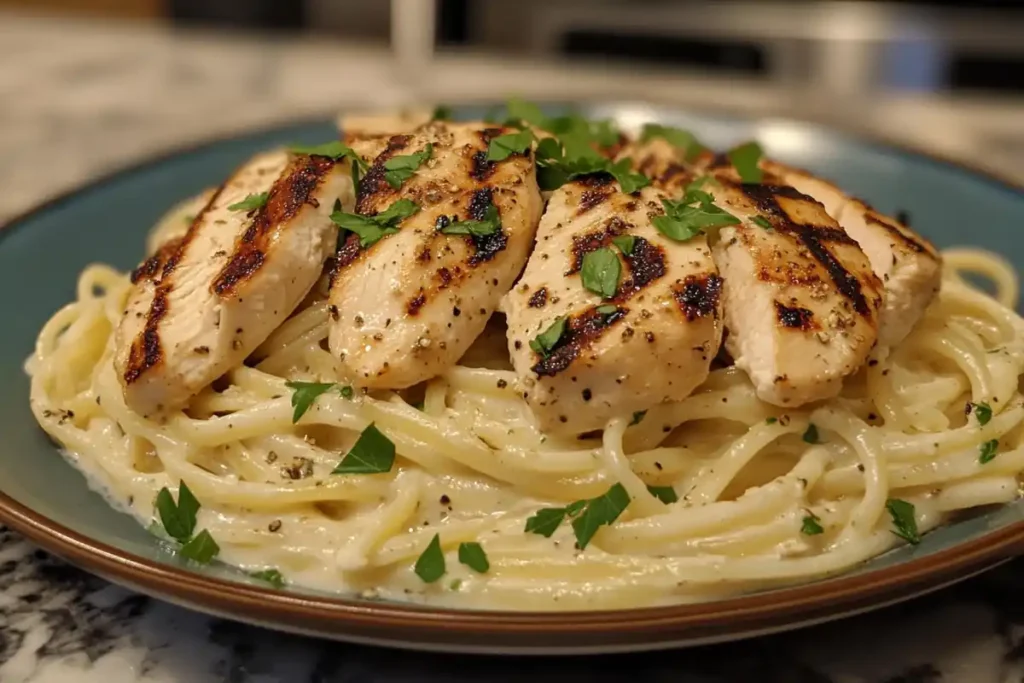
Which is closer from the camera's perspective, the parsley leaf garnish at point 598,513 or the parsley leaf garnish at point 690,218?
the parsley leaf garnish at point 598,513

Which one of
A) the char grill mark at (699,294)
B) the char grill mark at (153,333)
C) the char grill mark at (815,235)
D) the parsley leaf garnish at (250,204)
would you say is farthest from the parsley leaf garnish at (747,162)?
the char grill mark at (153,333)

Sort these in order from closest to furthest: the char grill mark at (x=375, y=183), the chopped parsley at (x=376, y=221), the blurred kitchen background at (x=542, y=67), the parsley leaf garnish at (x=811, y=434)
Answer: the parsley leaf garnish at (x=811, y=434)
the chopped parsley at (x=376, y=221)
the char grill mark at (x=375, y=183)
the blurred kitchen background at (x=542, y=67)

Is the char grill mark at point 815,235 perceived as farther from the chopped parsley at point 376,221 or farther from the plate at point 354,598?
the chopped parsley at point 376,221

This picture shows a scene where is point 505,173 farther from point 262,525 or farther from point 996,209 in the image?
point 996,209

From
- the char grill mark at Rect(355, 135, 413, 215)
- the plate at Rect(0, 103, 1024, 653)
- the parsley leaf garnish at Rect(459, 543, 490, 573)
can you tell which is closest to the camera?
the plate at Rect(0, 103, 1024, 653)

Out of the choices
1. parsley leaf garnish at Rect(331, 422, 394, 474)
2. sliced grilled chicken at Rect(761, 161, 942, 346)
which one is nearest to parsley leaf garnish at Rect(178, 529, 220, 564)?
parsley leaf garnish at Rect(331, 422, 394, 474)

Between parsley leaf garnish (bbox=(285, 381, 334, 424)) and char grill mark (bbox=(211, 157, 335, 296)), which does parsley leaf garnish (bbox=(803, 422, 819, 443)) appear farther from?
char grill mark (bbox=(211, 157, 335, 296))

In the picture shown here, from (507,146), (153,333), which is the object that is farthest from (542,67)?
(153,333)

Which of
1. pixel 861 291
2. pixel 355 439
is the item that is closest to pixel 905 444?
pixel 861 291
